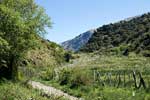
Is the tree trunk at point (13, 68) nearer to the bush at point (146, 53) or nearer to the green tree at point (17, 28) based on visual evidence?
the green tree at point (17, 28)

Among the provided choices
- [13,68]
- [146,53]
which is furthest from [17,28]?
[146,53]

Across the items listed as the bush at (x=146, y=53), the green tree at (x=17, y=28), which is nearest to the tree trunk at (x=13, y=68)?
the green tree at (x=17, y=28)

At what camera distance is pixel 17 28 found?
44.1 metres

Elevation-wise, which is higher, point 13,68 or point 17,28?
point 17,28

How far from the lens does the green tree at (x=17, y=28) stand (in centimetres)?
4366

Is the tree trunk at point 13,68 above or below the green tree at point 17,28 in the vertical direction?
below

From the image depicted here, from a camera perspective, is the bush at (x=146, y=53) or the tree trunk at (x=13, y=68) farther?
the bush at (x=146, y=53)

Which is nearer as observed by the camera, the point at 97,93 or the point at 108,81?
the point at 97,93

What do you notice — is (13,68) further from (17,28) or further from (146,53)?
(146,53)

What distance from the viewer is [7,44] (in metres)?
41.9

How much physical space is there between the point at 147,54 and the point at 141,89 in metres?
80.4

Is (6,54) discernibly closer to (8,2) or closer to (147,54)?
(8,2)

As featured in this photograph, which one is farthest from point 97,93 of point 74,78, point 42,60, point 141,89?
point 42,60

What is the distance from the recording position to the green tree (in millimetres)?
43656
